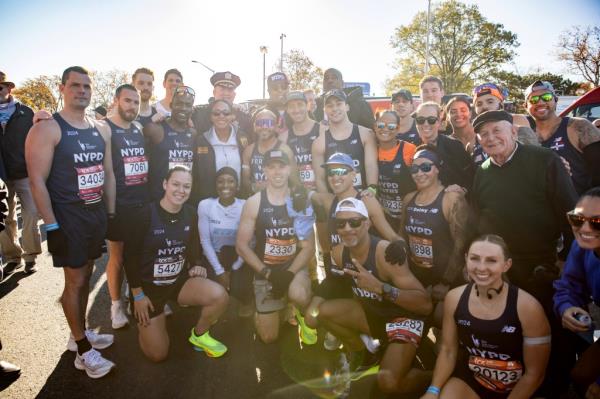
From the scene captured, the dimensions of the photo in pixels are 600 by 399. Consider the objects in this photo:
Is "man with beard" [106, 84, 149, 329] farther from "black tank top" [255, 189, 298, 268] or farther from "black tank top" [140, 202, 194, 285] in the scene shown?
"black tank top" [255, 189, 298, 268]

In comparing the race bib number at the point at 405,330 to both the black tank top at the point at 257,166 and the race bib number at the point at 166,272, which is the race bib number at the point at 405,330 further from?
the black tank top at the point at 257,166

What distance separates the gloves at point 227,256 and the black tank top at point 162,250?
629 mm

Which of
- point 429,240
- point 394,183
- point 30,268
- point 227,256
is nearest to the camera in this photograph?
point 429,240

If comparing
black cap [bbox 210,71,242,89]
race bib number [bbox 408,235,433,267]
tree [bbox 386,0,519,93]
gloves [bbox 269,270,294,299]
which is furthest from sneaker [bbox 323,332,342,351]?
tree [bbox 386,0,519,93]

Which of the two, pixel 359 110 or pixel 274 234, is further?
pixel 359 110

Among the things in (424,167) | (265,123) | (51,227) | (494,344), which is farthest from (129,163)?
(494,344)

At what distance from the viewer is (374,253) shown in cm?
313

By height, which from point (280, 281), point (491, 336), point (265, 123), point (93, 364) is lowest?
point (93, 364)

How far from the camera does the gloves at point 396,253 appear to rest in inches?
114

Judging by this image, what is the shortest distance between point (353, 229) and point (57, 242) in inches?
110

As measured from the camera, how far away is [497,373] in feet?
7.97

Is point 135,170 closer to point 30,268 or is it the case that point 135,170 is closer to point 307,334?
point 307,334

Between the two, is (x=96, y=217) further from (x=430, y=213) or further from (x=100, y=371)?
(x=430, y=213)

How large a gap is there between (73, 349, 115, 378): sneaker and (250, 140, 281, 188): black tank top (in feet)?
8.70
